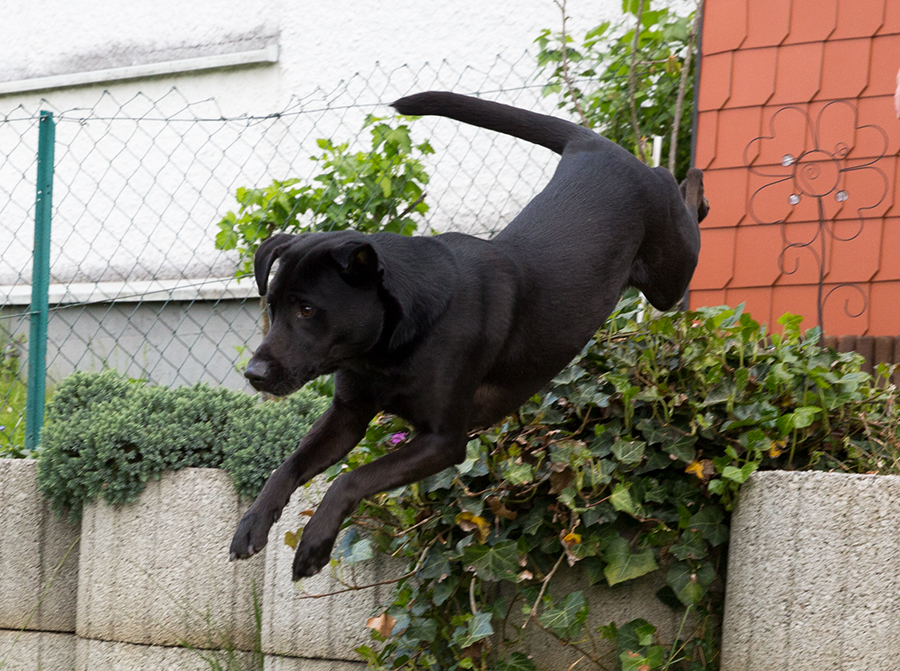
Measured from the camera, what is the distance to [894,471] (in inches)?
99.7

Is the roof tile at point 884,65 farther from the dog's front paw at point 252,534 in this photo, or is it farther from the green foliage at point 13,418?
the green foliage at point 13,418

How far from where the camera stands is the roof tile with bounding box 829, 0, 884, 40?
12.3ft

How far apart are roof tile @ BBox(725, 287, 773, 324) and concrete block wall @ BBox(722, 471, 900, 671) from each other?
1652 millimetres

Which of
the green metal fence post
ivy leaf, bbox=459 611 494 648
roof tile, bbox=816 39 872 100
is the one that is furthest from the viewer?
roof tile, bbox=816 39 872 100

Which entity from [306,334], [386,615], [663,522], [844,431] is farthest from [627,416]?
[306,334]

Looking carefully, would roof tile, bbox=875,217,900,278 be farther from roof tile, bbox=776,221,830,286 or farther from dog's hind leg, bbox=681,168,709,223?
dog's hind leg, bbox=681,168,709,223

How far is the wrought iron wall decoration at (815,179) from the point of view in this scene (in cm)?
377

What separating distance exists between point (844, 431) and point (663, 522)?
61cm

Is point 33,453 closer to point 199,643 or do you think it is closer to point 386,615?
point 199,643

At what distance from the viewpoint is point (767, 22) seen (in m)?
3.95

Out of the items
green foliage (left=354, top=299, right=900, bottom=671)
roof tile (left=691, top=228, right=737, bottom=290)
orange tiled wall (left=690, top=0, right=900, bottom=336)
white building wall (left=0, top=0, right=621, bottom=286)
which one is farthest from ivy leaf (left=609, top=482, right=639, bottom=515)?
white building wall (left=0, top=0, right=621, bottom=286)

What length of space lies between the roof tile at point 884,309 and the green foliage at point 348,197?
1.79m

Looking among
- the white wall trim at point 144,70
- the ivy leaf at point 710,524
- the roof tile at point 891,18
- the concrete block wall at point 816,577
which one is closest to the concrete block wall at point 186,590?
the ivy leaf at point 710,524

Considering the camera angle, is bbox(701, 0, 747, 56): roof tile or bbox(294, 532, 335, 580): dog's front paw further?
bbox(701, 0, 747, 56): roof tile
